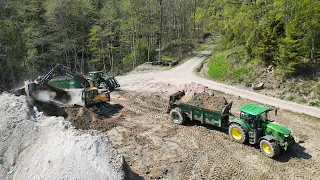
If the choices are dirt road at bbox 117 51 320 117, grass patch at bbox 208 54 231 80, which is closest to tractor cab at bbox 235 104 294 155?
dirt road at bbox 117 51 320 117

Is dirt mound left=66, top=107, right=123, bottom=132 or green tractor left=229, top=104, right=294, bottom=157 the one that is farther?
dirt mound left=66, top=107, right=123, bottom=132

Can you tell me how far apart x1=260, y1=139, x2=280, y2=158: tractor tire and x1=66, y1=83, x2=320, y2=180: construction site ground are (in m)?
0.26

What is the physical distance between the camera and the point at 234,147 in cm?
1238

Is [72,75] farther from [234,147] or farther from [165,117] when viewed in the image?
[234,147]

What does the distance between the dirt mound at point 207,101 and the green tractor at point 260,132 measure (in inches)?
59.3

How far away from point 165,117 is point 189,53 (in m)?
26.7

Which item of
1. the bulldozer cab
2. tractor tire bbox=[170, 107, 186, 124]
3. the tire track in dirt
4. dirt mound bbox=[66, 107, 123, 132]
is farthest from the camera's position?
the bulldozer cab

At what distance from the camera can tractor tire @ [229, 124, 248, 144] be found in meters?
12.3

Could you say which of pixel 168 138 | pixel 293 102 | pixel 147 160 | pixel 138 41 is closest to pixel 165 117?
pixel 168 138

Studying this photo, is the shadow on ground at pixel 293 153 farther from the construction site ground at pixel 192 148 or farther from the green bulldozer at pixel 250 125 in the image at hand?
the green bulldozer at pixel 250 125

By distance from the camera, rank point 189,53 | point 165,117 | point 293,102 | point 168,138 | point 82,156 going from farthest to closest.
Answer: point 189,53 → point 293,102 → point 165,117 → point 168,138 → point 82,156

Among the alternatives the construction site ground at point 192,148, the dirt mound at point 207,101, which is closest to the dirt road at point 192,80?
the construction site ground at point 192,148

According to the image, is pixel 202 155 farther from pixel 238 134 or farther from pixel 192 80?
pixel 192 80

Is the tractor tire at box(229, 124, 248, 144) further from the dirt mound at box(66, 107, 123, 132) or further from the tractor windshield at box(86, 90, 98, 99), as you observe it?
the tractor windshield at box(86, 90, 98, 99)
